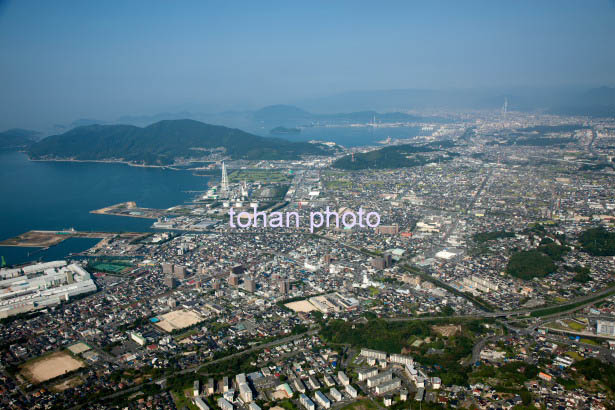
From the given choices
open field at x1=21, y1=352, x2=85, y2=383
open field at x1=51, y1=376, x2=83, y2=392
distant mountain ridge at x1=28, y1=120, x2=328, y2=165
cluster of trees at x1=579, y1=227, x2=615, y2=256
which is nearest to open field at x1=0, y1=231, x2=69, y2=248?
open field at x1=21, y1=352, x2=85, y2=383

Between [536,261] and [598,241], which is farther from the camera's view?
[598,241]

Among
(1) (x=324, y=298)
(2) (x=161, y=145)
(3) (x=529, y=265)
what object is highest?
(2) (x=161, y=145)

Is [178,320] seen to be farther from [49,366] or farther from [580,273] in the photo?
[580,273]

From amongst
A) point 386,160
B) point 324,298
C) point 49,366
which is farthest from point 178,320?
point 386,160

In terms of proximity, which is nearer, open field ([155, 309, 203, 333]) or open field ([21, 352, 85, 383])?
open field ([21, 352, 85, 383])

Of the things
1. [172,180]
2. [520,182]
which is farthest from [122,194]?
[520,182]

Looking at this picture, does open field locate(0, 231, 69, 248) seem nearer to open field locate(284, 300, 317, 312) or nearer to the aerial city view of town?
the aerial city view of town
